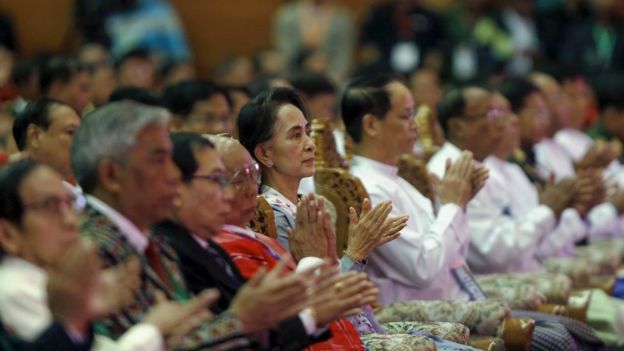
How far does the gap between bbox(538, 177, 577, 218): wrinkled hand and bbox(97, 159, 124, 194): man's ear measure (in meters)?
3.35

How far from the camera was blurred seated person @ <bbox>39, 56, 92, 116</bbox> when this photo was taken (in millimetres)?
6320

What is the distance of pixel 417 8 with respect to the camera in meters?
11.8

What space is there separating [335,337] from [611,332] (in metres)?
2.26

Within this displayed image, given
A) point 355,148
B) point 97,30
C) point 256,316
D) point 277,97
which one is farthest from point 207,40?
point 256,316

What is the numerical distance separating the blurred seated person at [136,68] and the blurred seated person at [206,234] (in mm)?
5269

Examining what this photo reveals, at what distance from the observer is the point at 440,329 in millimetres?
4438

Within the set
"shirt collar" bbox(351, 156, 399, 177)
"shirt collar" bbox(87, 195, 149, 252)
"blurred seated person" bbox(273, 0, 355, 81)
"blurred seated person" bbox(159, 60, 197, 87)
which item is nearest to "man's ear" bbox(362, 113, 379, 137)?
"shirt collar" bbox(351, 156, 399, 177)

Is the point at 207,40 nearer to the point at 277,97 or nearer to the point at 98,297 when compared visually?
the point at 277,97

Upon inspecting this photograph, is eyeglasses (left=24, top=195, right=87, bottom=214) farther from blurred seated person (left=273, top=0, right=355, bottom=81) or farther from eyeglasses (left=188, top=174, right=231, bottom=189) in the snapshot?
blurred seated person (left=273, top=0, right=355, bottom=81)

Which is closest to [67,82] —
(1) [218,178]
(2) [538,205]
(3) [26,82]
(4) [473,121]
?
(3) [26,82]

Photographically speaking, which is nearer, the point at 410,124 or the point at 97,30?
the point at 410,124

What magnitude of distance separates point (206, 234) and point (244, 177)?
0.42 meters

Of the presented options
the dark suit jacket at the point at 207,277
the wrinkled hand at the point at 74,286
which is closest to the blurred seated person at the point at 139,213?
the dark suit jacket at the point at 207,277

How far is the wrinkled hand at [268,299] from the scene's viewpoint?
3039mm
